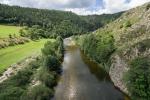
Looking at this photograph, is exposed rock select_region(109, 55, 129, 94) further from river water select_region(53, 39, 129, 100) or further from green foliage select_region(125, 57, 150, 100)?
green foliage select_region(125, 57, 150, 100)

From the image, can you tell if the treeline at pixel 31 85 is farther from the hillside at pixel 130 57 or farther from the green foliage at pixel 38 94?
the hillside at pixel 130 57

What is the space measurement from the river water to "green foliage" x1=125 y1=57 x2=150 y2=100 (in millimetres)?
6129

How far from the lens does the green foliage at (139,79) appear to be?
185 ft

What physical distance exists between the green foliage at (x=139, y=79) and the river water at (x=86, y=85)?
6.13 meters

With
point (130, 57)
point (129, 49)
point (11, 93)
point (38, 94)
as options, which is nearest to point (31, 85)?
point (38, 94)

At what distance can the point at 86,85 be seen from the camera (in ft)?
254

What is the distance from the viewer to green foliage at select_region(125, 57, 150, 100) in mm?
56269

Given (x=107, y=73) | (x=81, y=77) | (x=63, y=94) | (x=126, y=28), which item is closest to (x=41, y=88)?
(x=63, y=94)

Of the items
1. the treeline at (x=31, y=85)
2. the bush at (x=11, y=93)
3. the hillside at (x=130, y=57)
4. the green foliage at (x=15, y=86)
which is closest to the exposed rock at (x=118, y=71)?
the hillside at (x=130, y=57)

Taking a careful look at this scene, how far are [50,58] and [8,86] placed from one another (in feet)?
86.6

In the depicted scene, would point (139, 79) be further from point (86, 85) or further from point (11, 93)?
point (11, 93)

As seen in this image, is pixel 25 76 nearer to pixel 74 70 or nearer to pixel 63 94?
pixel 63 94

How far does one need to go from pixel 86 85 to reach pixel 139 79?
23.7 meters

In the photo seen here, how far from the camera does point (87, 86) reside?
7625 cm
